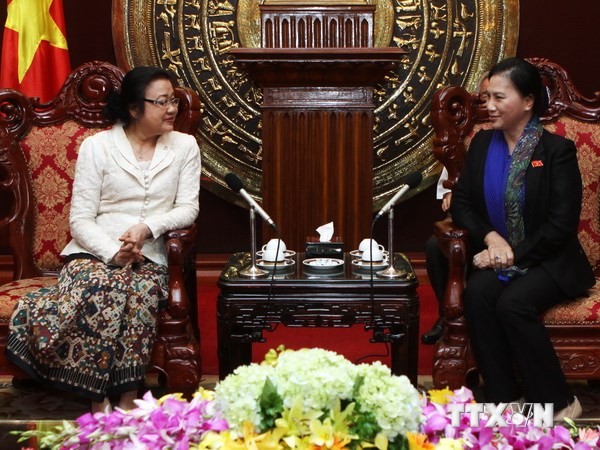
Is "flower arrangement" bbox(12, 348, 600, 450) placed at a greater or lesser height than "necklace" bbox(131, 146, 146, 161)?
lesser

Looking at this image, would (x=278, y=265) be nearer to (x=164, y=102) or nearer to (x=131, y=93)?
(x=164, y=102)

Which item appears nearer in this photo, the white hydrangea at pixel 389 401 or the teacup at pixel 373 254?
the white hydrangea at pixel 389 401

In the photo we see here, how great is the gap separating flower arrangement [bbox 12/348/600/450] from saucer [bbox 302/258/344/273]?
61.8 inches

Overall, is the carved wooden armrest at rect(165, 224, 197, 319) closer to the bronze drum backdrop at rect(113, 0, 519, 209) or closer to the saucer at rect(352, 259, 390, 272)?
the saucer at rect(352, 259, 390, 272)

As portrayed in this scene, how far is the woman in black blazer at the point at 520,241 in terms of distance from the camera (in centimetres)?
304

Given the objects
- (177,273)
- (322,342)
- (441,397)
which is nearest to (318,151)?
(322,342)

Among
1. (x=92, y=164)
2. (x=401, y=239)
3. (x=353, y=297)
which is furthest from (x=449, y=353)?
(x=401, y=239)

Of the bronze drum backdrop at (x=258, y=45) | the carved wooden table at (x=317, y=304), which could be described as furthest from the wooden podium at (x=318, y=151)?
the carved wooden table at (x=317, y=304)

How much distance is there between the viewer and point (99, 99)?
3705 mm

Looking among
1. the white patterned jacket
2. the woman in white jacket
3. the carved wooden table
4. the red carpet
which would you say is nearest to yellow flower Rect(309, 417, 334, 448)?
the carved wooden table

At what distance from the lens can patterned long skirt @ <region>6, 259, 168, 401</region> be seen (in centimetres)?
299

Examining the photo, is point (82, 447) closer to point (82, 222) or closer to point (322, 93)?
point (82, 222)

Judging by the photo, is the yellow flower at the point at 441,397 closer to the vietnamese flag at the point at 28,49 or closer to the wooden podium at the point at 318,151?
the wooden podium at the point at 318,151

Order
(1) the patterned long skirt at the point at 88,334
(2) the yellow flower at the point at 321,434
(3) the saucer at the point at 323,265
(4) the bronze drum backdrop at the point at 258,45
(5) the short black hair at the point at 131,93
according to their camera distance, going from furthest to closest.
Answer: (4) the bronze drum backdrop at the point at 258,45 → (5) the short black hair at the point at 131,93 → (3) the saucer at the point at 323,265 → (1) the patterned long skirt at the point at 88,334 → (2) the yellow flower at the point at 321,434
